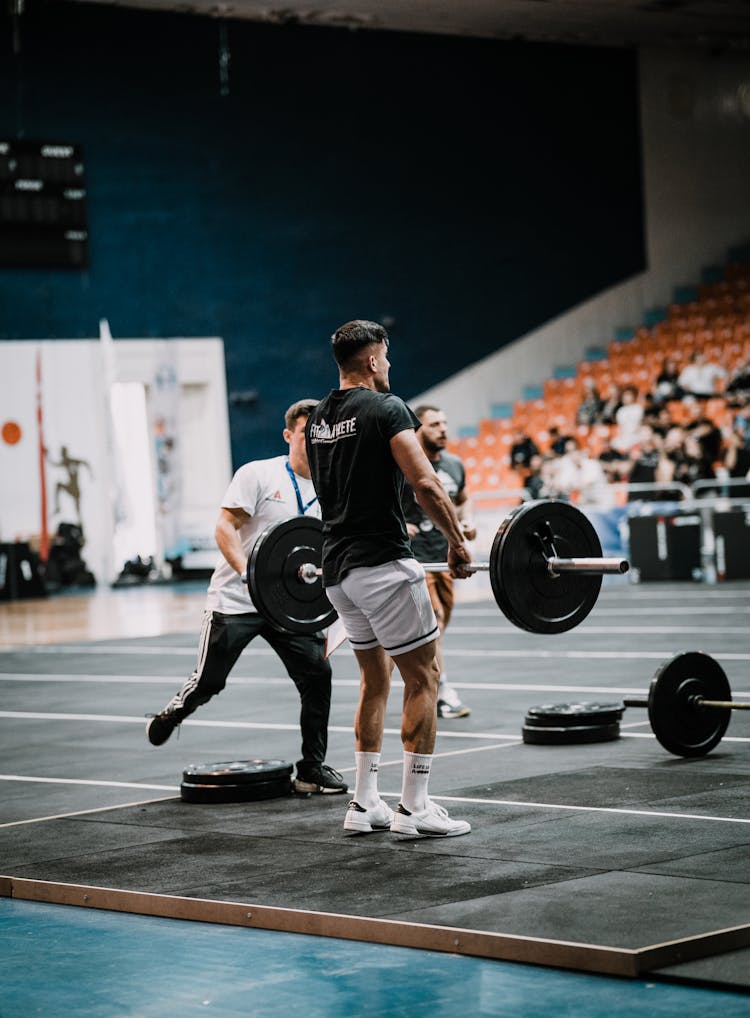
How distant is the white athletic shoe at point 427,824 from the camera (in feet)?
17.2

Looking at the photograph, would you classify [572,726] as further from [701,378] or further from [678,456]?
[701,378]

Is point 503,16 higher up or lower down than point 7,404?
higher up

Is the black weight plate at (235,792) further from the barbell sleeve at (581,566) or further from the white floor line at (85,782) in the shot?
the barbell sleeve at (581,566)

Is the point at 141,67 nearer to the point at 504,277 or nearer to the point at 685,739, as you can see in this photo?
the point at 504,277

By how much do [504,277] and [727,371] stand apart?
496 cm

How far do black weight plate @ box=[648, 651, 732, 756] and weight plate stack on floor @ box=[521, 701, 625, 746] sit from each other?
0.63 meters

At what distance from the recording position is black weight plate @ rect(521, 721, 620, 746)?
7215mm

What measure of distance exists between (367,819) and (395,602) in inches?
30.7

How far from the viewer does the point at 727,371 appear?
2205 cm

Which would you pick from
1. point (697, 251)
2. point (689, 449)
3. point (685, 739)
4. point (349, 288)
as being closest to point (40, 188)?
point (349, 288)

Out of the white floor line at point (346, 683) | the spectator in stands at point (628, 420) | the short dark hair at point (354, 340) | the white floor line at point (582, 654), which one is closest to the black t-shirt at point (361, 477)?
the short dark hair at point (354, 340)

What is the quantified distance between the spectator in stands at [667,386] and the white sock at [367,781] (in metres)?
16.8

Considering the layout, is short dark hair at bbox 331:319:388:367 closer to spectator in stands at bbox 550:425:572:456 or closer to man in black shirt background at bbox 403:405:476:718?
man in black shirt background at bbox 403:405:476:718

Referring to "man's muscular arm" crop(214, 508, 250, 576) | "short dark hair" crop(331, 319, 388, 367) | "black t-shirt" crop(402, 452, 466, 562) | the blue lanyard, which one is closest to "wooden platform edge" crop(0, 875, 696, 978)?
"man's muscular arm" crop(214, 508, 250, 576)
